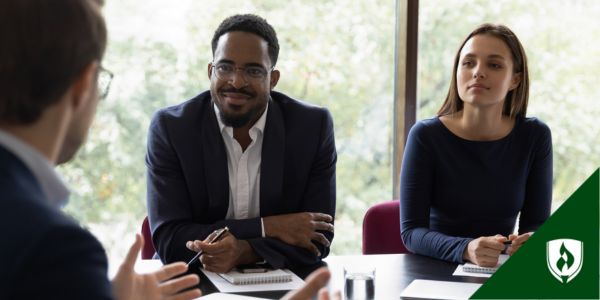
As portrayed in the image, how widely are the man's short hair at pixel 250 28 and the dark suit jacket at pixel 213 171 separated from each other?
22 centimetres

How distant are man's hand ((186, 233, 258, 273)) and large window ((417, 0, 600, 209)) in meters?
2.18

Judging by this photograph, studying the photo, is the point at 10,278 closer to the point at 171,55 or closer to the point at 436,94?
the point at 171,55

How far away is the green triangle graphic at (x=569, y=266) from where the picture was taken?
1880 millimetres

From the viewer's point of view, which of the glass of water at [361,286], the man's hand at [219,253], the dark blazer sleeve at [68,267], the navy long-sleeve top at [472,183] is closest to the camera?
the dark blazer sleeve at [68,267]

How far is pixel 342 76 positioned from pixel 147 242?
6.02 feet

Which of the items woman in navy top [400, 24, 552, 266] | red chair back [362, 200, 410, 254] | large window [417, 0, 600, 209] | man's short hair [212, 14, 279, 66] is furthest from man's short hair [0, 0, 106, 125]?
large window [417, 0, 600, 209]

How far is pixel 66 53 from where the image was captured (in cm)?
114

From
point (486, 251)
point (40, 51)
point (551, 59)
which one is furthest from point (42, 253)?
point (551, 59)

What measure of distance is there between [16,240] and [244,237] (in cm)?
170

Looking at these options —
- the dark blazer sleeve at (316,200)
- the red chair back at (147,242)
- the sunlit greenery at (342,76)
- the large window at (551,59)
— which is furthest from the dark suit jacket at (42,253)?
the large window at (551,59)

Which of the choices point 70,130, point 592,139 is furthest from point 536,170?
point 70,130

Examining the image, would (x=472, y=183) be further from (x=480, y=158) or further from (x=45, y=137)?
(x=45, y=137)

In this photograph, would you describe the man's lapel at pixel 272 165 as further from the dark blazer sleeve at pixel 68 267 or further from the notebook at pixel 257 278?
the dark blazer sleeve at pixel 68 267

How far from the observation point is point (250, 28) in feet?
10.1
